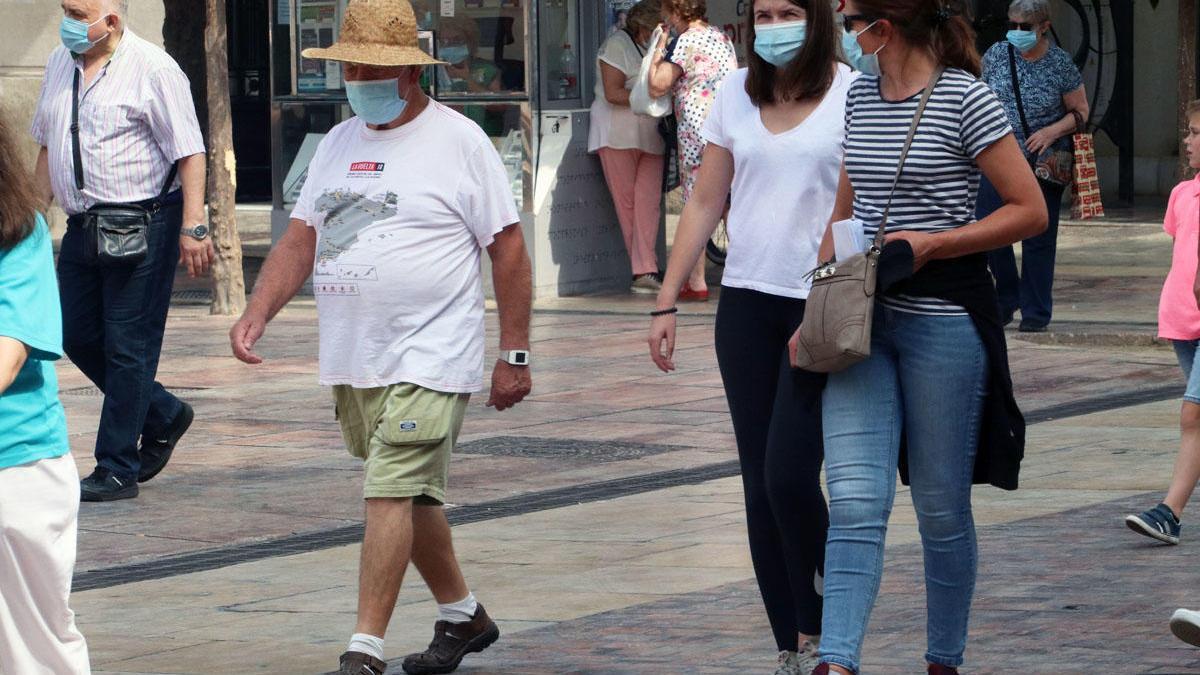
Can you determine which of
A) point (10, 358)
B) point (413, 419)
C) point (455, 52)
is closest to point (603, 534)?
point (413, 419)

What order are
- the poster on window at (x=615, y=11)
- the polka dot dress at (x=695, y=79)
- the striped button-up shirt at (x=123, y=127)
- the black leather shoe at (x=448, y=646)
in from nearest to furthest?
the black leather shoe at (x=448, y=646)
the striped button-up shirt at (x=123, y=127)
the polka dot dress at (x=695, y=79)
the poster on window at (x=615, y=11)

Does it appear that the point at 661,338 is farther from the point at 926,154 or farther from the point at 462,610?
the point at 926,154

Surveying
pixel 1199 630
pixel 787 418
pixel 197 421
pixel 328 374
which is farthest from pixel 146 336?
pixel 1199 630

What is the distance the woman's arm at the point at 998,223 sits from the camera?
4988 mm

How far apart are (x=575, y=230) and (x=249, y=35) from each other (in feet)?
32.8

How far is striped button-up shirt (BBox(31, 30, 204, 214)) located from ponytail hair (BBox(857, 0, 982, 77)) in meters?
4.28

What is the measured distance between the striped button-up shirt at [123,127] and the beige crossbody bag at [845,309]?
4.26 metres

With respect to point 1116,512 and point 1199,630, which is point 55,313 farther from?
point 1116,512

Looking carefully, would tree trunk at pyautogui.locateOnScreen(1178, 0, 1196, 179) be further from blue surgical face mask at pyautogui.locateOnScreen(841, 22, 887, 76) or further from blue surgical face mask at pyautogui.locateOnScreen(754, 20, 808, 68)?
blue surgical face mask at pyautogui.locateOnScreen(841, 22, 887, 76)

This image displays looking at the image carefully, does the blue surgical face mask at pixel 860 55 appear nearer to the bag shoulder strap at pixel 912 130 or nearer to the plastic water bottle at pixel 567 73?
the bag shoulder strap at pixel 912 130

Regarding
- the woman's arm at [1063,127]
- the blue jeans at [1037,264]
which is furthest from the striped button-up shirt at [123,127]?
the woman's arm at [1063,127]

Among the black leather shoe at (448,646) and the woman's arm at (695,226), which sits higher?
the woman's arm at (695,226)

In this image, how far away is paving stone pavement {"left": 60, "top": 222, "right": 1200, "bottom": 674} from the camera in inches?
243

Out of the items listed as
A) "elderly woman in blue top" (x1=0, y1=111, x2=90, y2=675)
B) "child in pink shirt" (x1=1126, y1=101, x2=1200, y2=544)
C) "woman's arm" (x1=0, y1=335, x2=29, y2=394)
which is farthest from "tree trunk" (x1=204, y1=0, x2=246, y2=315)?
"woman's arm" (x1=0, y1=335, x2=29, y2=394)
